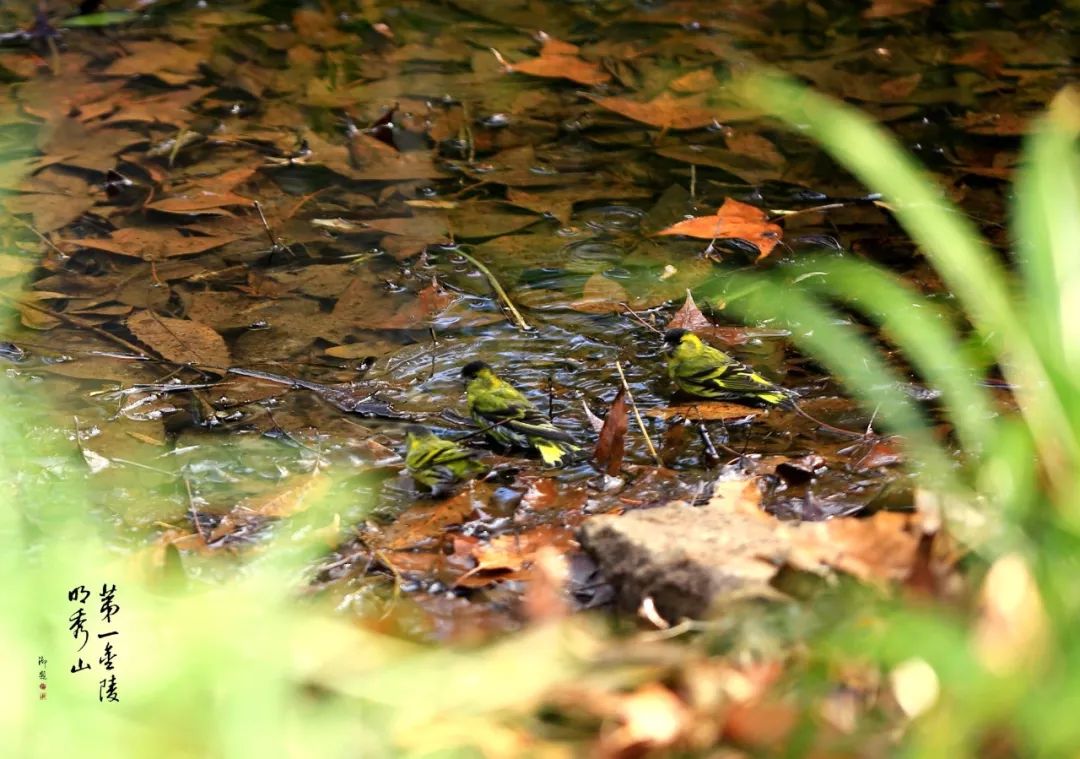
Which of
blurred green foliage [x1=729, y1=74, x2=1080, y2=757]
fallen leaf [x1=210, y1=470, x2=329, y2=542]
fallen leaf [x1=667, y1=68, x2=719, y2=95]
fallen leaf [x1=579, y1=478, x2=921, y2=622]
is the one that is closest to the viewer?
blurred green foliage [x1=729, y1=74, x2=1080, y2=757]

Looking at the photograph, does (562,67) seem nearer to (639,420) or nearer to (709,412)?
(709,412)

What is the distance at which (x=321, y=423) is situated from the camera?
4.22m

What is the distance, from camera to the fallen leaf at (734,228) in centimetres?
550

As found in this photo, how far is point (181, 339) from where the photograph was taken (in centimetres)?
475

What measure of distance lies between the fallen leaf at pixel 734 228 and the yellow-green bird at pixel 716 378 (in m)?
1.23

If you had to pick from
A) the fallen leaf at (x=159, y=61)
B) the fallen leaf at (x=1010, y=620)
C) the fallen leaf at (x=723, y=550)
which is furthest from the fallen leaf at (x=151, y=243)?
the fallen leaf at (x=1010, y=620)

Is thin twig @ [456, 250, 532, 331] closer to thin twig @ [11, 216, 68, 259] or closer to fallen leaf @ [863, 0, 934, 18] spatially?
thin twig @ [11, 216, 68, 259]

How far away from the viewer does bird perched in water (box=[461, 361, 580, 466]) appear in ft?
12.9

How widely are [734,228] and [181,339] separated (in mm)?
2621

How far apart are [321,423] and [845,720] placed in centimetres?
258

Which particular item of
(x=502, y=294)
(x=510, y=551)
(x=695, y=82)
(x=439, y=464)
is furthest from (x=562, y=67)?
(x=510, y=551)

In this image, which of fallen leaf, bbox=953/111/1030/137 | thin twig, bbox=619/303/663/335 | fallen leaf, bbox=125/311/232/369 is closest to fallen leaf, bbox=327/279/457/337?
fallen leaf, bbox=125/311/232/369

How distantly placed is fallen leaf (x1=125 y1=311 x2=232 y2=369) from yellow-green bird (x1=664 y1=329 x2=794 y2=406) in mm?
1808

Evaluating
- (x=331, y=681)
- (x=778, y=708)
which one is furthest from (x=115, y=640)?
(x=778, y=708)
